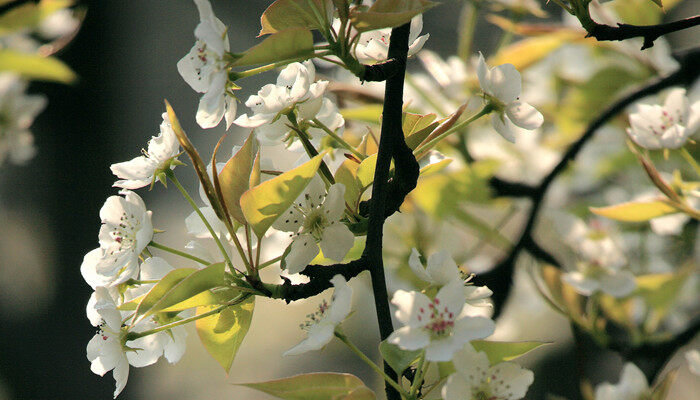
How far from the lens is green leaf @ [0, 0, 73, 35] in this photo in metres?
1.27

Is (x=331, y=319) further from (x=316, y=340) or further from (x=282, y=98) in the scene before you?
(x=282, y=98)

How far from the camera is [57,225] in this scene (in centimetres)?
279

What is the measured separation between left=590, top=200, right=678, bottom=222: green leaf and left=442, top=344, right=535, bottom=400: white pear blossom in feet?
1.02

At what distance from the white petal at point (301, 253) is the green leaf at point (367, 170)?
7cm

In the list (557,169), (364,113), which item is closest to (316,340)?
(364,113)

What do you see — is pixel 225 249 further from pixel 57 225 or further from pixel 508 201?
pixel 57 225

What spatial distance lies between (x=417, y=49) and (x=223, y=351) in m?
0.33

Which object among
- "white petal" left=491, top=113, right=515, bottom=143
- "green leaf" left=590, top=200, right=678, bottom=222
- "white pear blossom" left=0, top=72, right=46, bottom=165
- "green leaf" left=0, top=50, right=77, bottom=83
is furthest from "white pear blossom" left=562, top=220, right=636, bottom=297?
"white pear blossom" left=0, top=72, right=46, bottom=165

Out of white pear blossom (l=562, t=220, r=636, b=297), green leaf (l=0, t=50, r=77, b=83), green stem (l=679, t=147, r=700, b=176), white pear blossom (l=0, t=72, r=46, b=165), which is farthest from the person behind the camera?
white pear blossom (l=0, t=72, r=46, b=165)

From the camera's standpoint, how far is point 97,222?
8.93 ft

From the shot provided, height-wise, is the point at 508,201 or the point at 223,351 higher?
the point at 223,351

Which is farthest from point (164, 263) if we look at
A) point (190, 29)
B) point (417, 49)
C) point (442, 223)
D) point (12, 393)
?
point (190, 29)

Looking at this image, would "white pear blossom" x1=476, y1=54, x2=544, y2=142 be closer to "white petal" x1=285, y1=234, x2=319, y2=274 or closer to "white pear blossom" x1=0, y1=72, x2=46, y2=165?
"white petal" x1=285, y1=234, x2=319, y2=274

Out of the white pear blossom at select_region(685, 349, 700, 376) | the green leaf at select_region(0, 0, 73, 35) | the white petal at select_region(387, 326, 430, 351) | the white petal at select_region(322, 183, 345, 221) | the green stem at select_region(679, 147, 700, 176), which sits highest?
the white petal at select_region(322, 183, 345, 221)
